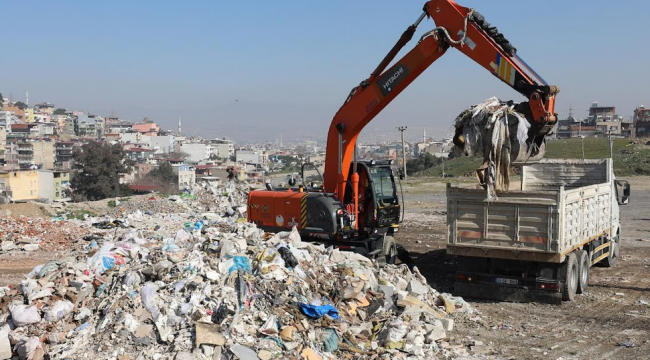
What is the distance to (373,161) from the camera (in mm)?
12148

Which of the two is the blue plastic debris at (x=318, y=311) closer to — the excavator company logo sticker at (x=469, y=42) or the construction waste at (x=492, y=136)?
the construction waste at (x=492, y=136)

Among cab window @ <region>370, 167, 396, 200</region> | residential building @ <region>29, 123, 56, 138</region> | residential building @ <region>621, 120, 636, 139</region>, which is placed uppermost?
residential building @ <region>29, 123, 56, 138</region>

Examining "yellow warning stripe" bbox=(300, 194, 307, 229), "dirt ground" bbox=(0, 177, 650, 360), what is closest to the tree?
"dirt ground" bbox=(0, 177, 650, 360)

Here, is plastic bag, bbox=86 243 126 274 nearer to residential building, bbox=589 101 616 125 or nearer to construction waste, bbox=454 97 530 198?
construction waste, bbox=454 97 530 198

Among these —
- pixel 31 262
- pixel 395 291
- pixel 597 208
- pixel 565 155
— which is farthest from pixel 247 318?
pixel 565 155

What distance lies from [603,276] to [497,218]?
13.5 ft

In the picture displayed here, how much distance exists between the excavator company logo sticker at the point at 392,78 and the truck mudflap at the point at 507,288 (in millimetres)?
3546

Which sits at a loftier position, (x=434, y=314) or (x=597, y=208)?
(x=597, y=208)

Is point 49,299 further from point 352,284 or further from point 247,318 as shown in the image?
point 352,284

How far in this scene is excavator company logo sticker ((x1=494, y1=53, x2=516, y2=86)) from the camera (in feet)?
32.6

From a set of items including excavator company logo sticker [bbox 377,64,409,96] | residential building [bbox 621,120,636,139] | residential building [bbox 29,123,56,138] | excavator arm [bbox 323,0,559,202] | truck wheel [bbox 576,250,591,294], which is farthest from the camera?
residential building [bbox 29,123,56,138]

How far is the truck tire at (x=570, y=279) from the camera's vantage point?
33.7ft

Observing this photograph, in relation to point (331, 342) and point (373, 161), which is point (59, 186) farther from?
point (331, 342)

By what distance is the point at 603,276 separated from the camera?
1289 centimetres
